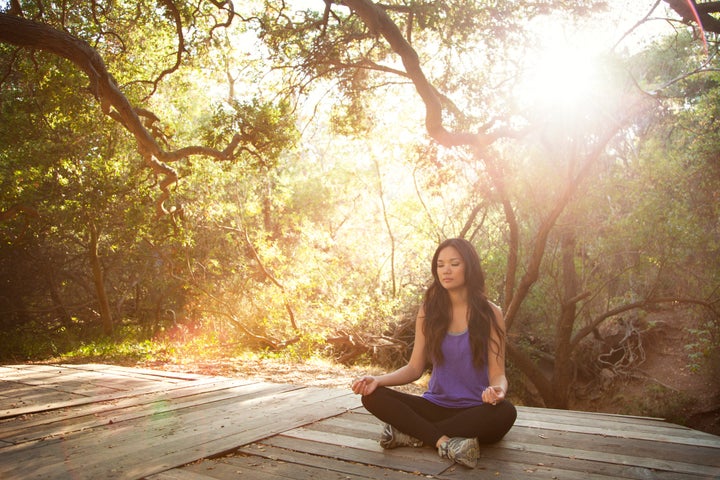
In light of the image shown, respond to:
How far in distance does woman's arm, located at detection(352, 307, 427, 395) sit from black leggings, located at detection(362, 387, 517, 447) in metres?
0.05

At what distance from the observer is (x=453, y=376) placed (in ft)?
9.93

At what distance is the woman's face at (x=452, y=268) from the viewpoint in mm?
3096

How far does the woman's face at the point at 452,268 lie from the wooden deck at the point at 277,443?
90 cm

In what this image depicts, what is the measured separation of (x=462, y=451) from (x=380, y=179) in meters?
10.1

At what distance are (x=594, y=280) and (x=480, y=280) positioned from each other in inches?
253

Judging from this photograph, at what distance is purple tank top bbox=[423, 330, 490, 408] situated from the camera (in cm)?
296

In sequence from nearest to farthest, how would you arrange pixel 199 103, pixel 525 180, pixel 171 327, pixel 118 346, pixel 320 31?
1. pixel 320 31
2. pixel 525 180
3. pixel 118 346
4. pixel 171 327
5. pixel 199 103

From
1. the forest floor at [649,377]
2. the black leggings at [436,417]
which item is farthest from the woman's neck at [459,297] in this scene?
the forest floor at [649,377]

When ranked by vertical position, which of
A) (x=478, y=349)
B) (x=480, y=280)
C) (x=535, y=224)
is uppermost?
(x=535, y=224)

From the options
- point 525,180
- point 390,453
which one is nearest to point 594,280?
point 525,180

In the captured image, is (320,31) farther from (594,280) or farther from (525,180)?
(594,280)

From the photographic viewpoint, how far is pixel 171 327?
12180mm

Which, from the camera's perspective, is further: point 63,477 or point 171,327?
point 171,327

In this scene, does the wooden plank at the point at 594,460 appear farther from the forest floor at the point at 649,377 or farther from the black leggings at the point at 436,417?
the forest floor at the point at 649,377
